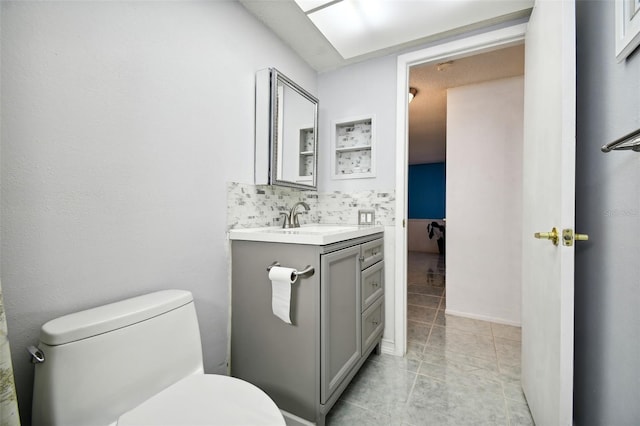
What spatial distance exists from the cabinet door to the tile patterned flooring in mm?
228

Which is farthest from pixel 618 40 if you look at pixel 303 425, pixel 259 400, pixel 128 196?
pixel 303 425

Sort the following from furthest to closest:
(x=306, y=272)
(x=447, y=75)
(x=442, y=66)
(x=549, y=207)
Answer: (x=447, y=75)
(x=442, y=66)
(x=306, y=272)
(x=549, y=207)

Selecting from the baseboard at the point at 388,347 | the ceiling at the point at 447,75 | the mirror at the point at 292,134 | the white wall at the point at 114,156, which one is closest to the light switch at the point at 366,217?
the mirror at the point at 292,134

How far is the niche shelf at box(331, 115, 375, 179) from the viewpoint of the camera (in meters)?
2.18

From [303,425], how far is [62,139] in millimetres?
1510

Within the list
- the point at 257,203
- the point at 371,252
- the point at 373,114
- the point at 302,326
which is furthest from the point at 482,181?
the point at 302,326

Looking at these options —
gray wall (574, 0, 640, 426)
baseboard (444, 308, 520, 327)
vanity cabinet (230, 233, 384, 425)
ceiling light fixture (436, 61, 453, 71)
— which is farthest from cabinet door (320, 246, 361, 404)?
ceiling light fixture (436, 61, 453, 71)

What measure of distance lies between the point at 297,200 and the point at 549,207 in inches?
60.2

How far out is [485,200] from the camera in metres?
2.67

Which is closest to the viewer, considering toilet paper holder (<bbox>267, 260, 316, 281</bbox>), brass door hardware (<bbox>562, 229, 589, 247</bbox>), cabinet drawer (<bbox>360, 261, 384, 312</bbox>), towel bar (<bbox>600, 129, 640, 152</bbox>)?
towel bar (<bbox>600, 129, 640, 152</bbox>)

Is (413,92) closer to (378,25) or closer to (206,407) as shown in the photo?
(378,25)

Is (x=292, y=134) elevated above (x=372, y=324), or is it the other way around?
(x=292, y=134)

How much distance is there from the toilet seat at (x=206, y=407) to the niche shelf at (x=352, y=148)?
1.64 meters

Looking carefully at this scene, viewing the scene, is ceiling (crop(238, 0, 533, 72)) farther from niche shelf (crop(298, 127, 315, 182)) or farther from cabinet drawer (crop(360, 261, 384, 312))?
cabinet drawer (crop(360, 261, 384, 312))
